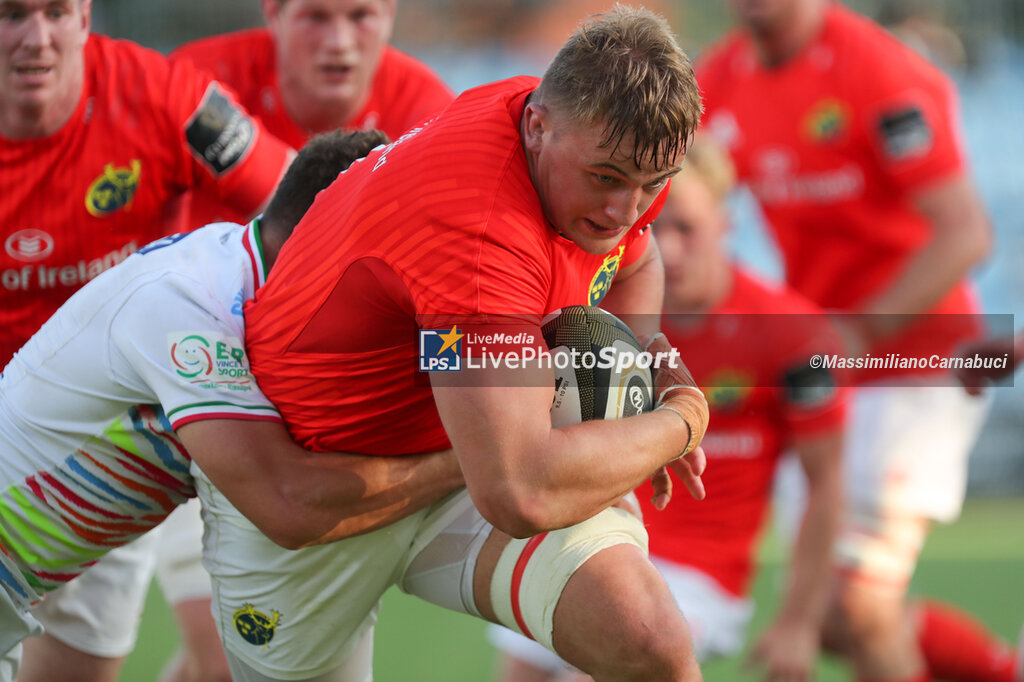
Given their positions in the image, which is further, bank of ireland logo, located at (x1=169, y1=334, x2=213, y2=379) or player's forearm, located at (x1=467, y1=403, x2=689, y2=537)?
bank of ireland logo, located at (x1=169, y1=334, x2=213, y2=379)

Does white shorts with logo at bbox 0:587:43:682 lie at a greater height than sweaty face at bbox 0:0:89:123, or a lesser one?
lesser

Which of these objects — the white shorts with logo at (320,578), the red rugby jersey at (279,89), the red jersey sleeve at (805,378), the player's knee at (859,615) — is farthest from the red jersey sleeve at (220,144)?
the player's knee at (859,615)

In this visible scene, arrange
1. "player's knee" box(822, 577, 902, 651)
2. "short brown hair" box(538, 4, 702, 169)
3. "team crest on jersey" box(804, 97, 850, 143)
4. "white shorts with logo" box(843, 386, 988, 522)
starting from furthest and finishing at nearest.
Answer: "team crest on jersey" box(804, 97, 850, 143) → "white shorts with logo" box(843, 386, 988, 522) → "player's knee" box(822, 577, 902, 651) → "short brown hair" box(538, 4, 702, 169)

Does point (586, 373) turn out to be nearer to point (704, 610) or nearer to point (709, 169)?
point (704, 610)

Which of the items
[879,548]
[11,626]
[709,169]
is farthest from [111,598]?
[879,548]

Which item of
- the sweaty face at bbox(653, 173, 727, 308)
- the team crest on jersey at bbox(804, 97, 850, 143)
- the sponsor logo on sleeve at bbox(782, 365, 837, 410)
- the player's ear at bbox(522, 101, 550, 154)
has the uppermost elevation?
the player's ear at bbox(522, 101, 550, 154)

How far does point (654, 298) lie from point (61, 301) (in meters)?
1.79

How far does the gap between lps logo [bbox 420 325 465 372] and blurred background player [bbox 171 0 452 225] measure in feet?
6.02

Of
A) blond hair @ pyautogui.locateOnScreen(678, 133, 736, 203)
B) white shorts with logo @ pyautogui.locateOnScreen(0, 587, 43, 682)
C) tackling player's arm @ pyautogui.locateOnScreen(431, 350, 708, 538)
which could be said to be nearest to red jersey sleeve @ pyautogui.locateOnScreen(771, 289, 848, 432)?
blond hair @ pyautogui.locateOnScreen(678, 133, 736, 203)

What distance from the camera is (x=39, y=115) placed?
357 cm

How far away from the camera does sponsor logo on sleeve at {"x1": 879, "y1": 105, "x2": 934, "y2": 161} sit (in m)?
5.13

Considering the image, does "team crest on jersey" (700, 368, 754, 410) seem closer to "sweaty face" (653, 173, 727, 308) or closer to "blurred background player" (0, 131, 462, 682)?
"sweaty face" (653, 173, 727, 308)

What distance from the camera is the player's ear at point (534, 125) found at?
2467 millimetres

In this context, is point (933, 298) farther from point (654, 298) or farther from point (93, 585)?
point (93, 585)
